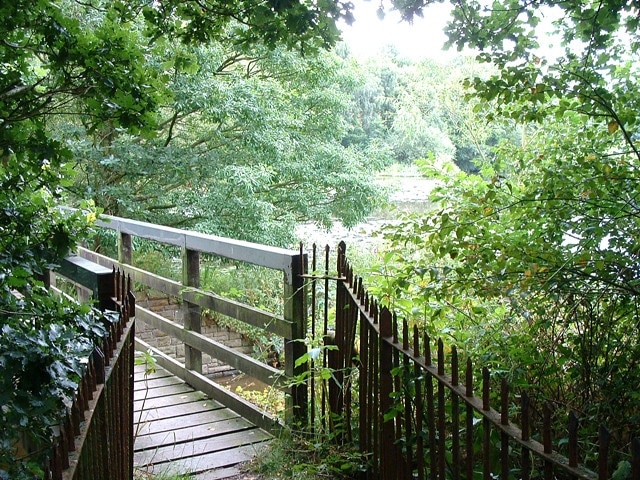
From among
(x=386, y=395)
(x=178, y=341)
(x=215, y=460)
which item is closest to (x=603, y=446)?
(x=386, y=395)

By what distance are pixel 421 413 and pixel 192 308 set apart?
2.91m

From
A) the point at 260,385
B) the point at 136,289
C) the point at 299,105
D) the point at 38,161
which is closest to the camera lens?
the point at 38,161

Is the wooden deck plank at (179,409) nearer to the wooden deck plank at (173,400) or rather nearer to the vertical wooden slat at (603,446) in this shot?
the wooden deck plank at (173,400)

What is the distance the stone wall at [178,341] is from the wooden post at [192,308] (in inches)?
178

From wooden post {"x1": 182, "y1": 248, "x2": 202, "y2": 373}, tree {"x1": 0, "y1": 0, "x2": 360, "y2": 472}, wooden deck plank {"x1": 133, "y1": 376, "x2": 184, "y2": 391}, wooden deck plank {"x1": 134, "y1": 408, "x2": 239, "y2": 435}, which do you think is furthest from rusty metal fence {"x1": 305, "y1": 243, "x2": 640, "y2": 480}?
wooden deck plank {"x1": 133, "y1": 376, "x2": 184, "y2": 391}

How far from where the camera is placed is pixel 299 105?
37.1ft

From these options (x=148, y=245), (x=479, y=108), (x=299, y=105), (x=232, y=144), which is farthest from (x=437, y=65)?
(x=479, y=108)

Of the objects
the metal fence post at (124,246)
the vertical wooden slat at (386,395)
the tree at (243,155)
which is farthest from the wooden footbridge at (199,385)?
the tree at (243,155)

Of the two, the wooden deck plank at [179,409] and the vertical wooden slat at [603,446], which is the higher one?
the vertical wooden slat at [603,446]

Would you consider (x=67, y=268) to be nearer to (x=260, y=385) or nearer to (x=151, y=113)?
(x=151, y=113)

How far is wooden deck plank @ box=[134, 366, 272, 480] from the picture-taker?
11.6ft

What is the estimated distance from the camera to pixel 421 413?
2.31 meters

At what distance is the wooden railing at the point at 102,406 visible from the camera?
49.7 inches

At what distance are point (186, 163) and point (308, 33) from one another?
306 inches
